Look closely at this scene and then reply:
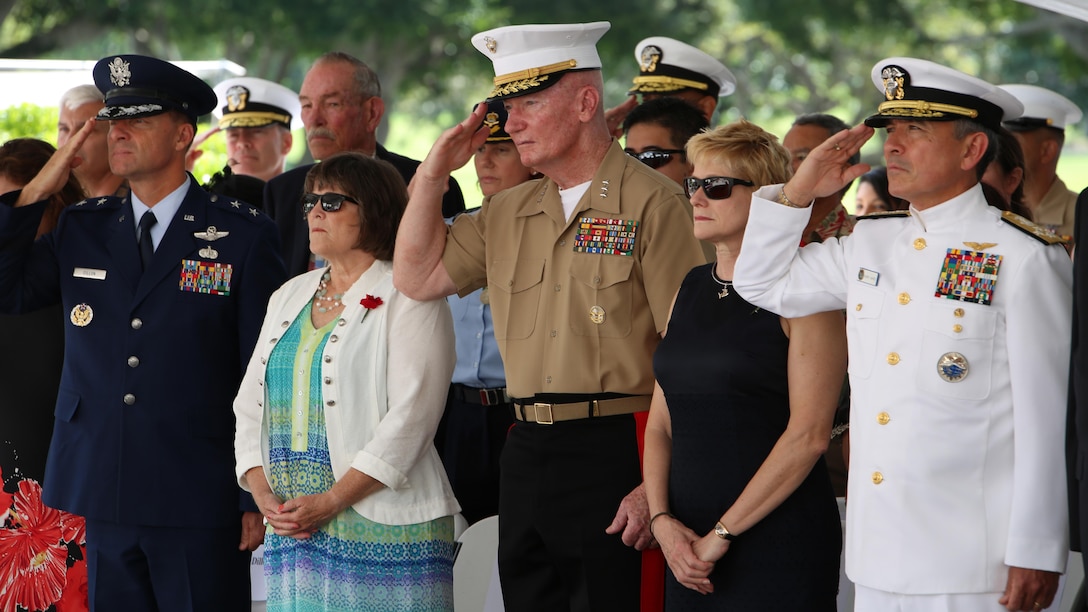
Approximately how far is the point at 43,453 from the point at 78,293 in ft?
2.26

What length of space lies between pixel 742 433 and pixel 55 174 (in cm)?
209

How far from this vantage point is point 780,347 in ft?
9.76

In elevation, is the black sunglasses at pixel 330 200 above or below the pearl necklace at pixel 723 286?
above

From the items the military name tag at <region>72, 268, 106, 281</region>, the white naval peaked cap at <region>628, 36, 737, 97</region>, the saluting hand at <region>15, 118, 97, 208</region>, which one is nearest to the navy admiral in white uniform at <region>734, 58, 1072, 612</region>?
the military name tag at <region>72, 268, 106, 281</region>

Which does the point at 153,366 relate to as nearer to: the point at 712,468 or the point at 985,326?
the point at 712,468

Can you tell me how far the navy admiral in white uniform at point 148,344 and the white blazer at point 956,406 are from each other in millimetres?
1794

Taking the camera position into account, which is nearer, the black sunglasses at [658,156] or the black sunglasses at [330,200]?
the black sunglasses at [330,200]

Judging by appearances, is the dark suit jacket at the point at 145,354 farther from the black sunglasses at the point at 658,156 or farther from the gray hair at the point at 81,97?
the black sunglasses at the point at 658,156

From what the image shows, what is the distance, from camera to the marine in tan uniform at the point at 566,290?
3291 mm

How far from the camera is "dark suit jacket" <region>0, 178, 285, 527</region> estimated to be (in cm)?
365

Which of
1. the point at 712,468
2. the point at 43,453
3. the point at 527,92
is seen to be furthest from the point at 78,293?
the point at 712,468

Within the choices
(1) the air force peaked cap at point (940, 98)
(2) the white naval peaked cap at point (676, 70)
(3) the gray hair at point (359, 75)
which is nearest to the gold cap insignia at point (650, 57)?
(2) the white naval peaked cap at point (676, 70)

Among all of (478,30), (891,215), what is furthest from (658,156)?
(478,30)

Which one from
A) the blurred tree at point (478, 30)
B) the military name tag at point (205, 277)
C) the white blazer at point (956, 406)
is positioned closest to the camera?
the white blazer at point (956, 406)
